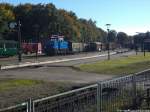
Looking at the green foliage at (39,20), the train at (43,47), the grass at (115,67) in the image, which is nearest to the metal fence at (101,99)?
the grass at (115,67)

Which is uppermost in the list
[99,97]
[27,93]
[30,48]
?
[99,97]

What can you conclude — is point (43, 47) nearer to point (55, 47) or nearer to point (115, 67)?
point (55, 47)

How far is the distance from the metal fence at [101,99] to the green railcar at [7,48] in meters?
59.8

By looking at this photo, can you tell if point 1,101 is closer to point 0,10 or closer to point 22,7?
point 0,10

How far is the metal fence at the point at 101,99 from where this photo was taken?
948 centimetres

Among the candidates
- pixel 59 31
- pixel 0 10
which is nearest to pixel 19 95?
pixel 0 10

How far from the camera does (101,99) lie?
11562 mm

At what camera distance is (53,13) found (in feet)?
410

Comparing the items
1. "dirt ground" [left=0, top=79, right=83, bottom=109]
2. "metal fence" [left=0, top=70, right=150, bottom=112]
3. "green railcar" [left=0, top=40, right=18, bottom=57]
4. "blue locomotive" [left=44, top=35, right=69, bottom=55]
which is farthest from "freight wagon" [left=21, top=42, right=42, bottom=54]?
"metal fence" [left=0, top=70, right=150, bottom=112]

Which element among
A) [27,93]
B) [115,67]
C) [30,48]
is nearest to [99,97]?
[27,93]

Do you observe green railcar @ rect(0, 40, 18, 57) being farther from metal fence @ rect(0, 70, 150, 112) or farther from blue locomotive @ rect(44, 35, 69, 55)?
metal fence @ rect(0, 70, 150, 112)

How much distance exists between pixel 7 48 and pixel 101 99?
66189 mm

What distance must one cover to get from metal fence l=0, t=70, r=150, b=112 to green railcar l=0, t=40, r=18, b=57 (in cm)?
5985

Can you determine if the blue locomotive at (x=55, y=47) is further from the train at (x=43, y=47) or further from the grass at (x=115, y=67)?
the grass at (x=115, y=67)
